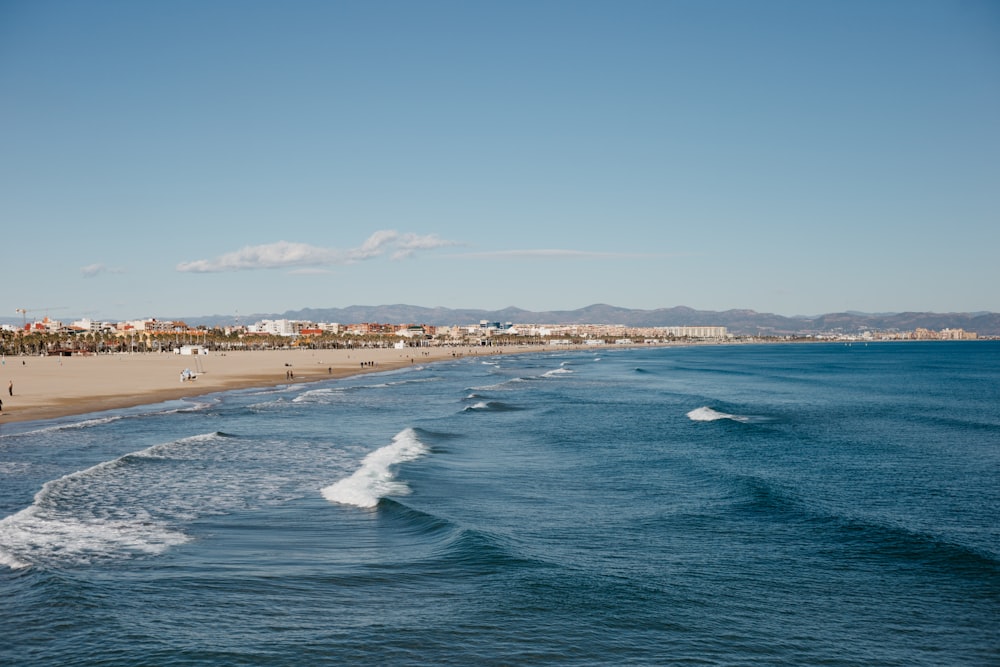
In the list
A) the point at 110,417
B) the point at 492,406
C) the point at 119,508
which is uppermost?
the point at 110,417

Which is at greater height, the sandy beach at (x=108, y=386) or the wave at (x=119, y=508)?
the sandy beach at (x=108, y=386)

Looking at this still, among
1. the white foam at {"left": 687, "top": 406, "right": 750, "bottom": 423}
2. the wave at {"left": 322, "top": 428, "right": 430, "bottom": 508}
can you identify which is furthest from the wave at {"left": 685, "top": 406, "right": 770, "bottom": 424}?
the wave at {"left": 322, "top": 428, "right": 430, "bottom": 508}

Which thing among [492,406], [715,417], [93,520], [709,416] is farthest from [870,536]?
[492,406]

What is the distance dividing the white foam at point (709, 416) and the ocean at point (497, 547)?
5.20 metres

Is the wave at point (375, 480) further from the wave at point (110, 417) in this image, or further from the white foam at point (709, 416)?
the white foam at point (709, 416)

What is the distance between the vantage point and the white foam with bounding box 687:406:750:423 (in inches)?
1555

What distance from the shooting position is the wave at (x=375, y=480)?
20.1 meters

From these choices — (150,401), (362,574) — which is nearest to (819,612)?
(362,574)

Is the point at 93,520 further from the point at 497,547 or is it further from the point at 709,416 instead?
the point at 709,416

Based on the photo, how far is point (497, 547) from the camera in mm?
15359

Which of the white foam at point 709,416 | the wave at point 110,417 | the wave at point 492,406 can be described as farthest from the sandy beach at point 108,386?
the white foam at point 709,416

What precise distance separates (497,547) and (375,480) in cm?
816

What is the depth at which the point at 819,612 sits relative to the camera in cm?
1216

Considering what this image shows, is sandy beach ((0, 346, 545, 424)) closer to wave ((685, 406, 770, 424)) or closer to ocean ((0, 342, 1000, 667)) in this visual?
ocean ((0, 342, 1000, 667))
